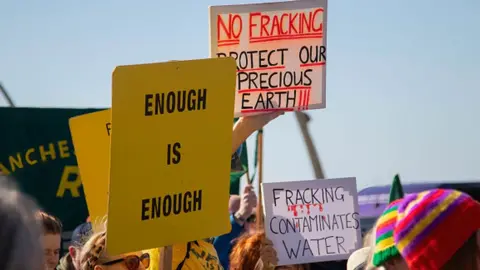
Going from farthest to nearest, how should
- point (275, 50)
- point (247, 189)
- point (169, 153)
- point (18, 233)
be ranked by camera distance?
point (247, 189) → point (275, 50) → point (169, 153) → point (18, 233)

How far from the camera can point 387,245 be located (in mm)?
2551

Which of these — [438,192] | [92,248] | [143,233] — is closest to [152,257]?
[92,248]

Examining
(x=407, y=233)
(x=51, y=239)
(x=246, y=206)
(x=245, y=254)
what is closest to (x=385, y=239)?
(x=407, y=233)

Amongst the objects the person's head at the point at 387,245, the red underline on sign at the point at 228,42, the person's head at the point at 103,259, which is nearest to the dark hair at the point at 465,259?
the person's head at the point at 387,245

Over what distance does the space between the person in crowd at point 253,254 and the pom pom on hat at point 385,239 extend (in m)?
3.18

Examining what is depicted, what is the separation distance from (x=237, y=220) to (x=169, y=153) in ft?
12.6

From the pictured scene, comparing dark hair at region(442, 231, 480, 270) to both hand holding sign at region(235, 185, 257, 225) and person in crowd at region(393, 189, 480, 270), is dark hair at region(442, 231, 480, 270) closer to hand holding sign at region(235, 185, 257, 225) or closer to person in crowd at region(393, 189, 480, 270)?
person in crowd at region(393, 189, 480, 270)

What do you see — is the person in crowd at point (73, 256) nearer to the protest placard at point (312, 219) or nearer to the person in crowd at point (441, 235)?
the protest placard at point (312, 219)

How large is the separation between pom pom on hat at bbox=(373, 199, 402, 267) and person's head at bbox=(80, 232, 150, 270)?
200cm

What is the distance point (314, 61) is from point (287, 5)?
38 cm

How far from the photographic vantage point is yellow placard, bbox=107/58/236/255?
369 cm

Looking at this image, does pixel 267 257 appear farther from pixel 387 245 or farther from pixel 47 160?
pixel 47 160

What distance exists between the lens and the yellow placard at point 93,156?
16.3 ft

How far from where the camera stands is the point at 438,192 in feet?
8.24
